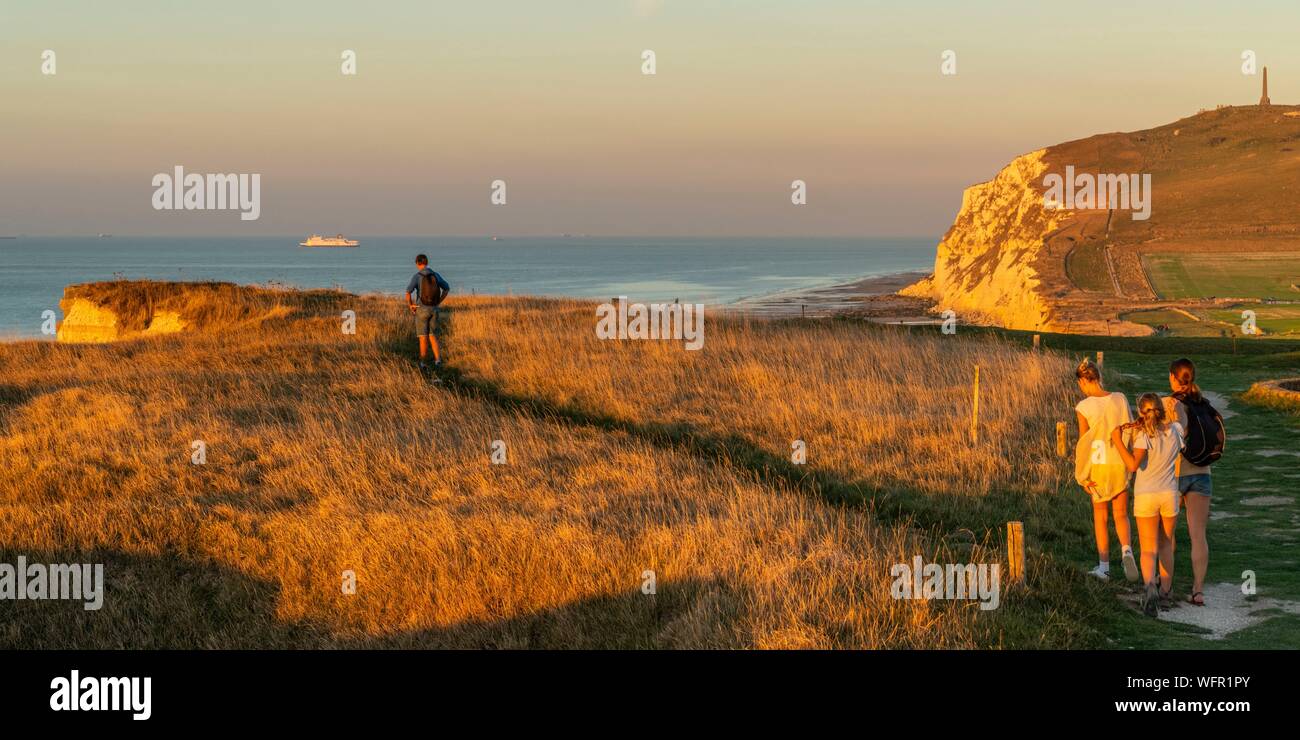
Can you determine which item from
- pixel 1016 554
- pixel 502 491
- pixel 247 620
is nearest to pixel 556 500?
pixel 502 491

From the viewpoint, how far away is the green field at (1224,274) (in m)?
84.4

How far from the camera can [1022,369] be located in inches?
946

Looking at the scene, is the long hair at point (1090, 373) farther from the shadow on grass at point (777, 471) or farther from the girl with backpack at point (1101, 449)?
the shadow on grass at point (777, 471)

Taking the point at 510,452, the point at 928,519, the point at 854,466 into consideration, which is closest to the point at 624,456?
the point at 510,452

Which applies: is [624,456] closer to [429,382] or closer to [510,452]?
[510,452]

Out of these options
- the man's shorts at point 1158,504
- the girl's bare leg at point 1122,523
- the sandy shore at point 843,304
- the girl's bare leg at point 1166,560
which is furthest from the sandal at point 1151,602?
the sandy shore at point 843,304

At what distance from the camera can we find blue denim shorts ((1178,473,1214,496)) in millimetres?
10031

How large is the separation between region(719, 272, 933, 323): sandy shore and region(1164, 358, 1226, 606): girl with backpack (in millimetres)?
66406

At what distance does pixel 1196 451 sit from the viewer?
9.95m

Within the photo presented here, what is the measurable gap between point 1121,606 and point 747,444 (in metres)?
8.13

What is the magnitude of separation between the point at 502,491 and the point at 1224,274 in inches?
3548

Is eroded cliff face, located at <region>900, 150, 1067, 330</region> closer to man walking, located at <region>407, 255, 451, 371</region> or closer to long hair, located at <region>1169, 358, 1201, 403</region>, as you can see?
man walking, located at <region>407, 255, 451, 371</region>

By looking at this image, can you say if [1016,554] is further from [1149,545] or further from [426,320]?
[426,320]

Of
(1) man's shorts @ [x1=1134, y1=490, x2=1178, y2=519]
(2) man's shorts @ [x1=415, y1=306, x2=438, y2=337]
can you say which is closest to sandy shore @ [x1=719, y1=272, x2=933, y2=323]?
(2) man's shorts @ [x1=415, y1=306, x2=438, y2=337]
